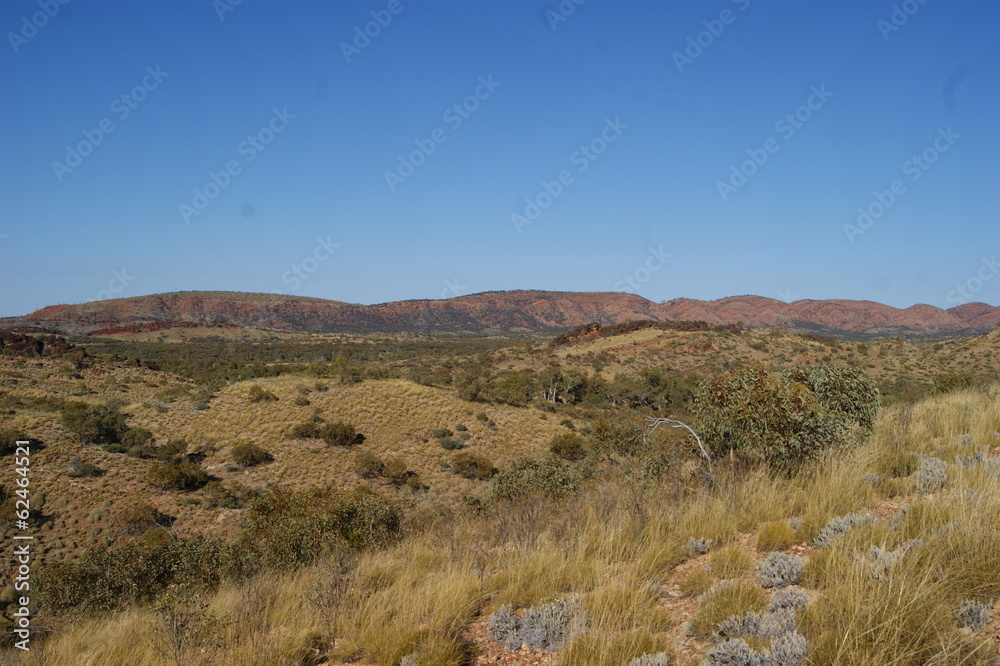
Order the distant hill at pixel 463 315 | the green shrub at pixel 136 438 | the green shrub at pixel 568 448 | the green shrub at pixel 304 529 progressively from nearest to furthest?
the green shrub at pixel 304 529 < the green shrub at pixel 136 438 < the green shrub at pixel 568 448 < the distant hill at pixel 463 315

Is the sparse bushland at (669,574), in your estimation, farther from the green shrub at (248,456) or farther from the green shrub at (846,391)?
the green shrub at (248,456)

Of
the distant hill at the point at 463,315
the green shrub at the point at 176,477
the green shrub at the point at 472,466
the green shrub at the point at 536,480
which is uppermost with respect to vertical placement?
the distant hill at the point at 463,315

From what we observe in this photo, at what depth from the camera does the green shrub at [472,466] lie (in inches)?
1005

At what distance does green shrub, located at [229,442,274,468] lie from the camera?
2477 centimetres

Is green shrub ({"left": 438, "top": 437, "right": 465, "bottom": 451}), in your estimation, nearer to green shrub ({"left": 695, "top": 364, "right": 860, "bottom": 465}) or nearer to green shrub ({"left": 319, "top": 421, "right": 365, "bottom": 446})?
green shrub ({"left": 319, "top": 421, "right": 365, "bottom": 446})

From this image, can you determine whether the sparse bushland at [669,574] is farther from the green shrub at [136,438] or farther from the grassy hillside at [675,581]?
the green shrub at [136,438]

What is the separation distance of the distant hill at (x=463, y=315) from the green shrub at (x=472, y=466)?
102840 mm

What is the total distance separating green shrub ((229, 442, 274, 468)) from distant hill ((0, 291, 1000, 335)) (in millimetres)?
98688

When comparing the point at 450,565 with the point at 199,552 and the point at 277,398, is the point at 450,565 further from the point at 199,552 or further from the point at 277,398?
the point at 277,398

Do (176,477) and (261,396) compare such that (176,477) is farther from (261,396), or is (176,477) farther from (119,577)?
(119,577)

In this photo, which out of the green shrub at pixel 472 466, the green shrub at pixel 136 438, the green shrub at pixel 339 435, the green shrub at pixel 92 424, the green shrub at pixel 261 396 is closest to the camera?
the green shrub at pixel 92 424

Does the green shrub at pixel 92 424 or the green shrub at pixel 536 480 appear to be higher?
the green shrub at pixel 92 424

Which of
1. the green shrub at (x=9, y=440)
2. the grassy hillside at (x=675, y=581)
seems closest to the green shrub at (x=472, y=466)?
the green shrub at (x=9, y=440)

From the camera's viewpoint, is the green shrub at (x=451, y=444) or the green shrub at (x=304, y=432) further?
the green shrub at (x=451, y=444)
